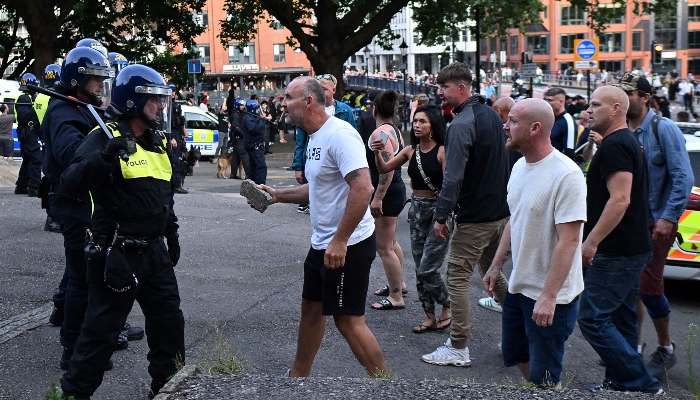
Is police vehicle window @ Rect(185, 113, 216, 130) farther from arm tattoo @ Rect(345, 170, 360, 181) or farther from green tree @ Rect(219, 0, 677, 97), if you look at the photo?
arm tattoo @ Rect(345, 170, 360, 181)

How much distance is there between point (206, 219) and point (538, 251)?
811 cm

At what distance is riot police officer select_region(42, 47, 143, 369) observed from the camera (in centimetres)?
540

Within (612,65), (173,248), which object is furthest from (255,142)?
(612,65)

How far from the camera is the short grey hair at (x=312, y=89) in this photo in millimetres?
4934

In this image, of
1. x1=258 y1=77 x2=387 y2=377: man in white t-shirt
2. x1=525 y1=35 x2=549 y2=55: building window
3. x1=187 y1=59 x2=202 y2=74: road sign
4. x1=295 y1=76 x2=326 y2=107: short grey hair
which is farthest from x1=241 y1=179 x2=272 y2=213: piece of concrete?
x1=525 y1=35 x2=549 y2=55: building window

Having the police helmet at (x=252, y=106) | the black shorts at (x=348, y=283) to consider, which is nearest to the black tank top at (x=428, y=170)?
the black shorts at (x=348, y=283)

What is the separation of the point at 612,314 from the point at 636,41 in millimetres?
102258

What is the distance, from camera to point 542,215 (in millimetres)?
4398

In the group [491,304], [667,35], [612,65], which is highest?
[667,35]

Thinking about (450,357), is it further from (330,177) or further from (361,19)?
(361,19)

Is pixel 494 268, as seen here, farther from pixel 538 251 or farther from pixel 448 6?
pixel 448 6

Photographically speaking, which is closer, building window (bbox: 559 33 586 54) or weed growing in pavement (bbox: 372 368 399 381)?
weed growing in pavement (bbox: 372 368 399 381)

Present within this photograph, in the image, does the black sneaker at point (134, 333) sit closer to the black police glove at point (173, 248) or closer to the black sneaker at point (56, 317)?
the black sneaker at point (56, 317)

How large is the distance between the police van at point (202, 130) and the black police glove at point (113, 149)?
76.1 feet
